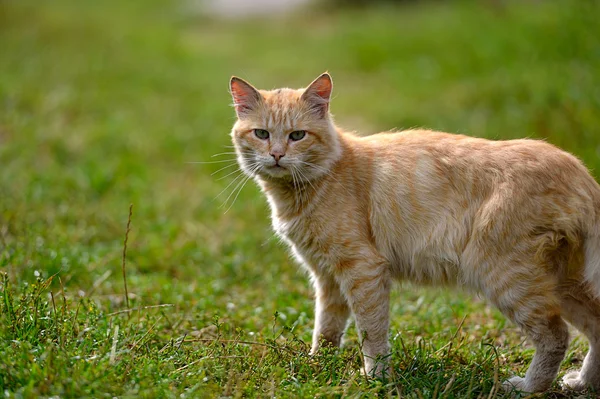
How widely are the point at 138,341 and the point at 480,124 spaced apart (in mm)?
4801

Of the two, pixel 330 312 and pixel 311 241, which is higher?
pixel 311 241

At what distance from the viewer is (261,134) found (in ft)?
12.5

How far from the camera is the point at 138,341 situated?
10.6ft

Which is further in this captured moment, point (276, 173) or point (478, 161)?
point (276, 173)

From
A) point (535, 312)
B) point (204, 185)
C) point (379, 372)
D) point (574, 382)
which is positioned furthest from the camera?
point (204, 185)

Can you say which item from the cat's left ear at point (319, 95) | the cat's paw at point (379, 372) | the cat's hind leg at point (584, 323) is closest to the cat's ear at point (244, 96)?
the cat's left ear at point (319, 95)

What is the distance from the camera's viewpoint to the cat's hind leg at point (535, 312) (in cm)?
315

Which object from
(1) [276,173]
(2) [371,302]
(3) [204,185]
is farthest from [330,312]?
(3) [204,185]

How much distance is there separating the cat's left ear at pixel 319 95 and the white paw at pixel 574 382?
1.97 metres

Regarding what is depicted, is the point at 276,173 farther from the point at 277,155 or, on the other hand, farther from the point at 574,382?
the point at 574,382

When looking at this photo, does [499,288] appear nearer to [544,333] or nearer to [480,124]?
[544,333]

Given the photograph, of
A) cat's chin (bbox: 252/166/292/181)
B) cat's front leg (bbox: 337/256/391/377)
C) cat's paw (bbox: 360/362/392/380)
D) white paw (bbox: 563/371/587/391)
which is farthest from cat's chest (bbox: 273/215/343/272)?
white paw (bbox: 563/371/587/391)

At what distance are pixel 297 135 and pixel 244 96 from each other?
43 centimetres

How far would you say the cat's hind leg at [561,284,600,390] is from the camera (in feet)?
11.1
